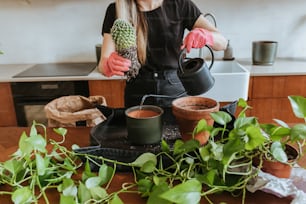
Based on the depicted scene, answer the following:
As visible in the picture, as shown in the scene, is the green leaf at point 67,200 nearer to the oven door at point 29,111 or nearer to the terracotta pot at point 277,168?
the terracotta pot at point 277,168

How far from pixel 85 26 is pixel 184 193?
2.10 metres

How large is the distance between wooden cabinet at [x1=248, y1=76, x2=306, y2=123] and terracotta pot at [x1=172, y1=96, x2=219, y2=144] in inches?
51.3

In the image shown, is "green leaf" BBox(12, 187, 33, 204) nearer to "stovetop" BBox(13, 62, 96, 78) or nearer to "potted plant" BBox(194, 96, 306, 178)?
"potted plant" BBox(194, 96, 306, 178)

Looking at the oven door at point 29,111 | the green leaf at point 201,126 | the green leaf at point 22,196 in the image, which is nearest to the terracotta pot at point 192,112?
the green leaf at point 201,126

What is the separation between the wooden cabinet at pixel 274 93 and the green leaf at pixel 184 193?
1609mm

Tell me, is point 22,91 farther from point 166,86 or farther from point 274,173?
point 274,173

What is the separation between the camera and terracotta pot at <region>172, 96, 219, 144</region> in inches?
30.1

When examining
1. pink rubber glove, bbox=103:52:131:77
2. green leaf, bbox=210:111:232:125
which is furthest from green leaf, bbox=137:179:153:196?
pink rubber glove, bbox=103:52:131:77

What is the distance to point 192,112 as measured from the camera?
0.77 meters

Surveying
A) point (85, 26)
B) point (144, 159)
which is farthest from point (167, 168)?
point (85, 26)

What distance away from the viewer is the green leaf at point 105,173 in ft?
2.32

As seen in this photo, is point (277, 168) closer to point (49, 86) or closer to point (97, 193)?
point (97, 193)

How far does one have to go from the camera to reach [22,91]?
2.09m

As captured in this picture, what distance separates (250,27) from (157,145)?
1914 mm
